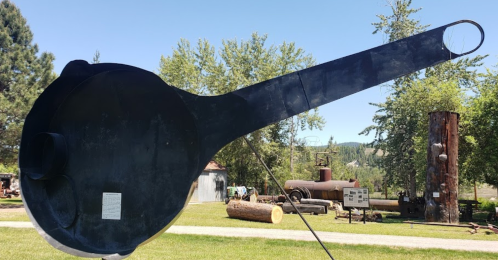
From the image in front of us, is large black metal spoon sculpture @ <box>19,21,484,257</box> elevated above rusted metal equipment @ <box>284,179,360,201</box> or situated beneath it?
elevated above

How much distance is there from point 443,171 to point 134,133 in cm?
1524

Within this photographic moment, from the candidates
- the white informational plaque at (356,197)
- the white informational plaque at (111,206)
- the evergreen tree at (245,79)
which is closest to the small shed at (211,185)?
the evergreen tree at (245,79)

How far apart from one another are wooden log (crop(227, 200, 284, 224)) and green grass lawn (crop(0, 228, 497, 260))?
522 cm

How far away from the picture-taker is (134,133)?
13.0ft

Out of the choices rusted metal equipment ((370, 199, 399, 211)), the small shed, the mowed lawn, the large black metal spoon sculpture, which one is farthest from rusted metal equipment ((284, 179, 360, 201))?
the large black metal spoon sculpture

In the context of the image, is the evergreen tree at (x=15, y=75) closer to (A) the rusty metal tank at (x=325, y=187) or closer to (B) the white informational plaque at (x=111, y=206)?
(A) the rusty metal tank at (x=325, y=187)

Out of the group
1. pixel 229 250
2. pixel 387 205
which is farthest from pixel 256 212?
pixel 387 205

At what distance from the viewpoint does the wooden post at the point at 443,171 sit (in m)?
16.1

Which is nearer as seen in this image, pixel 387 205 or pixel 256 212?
pixel 256 212

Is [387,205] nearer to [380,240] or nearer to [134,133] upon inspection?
[380,240]

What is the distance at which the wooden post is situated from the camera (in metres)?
16.1

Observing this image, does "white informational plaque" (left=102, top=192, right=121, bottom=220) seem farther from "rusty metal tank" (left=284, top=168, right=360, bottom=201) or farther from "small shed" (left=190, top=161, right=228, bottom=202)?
"small shed" (left=190, top=161, right=228, bottom=202)

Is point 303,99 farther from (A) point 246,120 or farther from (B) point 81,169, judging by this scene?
(B) point 81,169

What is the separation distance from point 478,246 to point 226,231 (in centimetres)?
662
